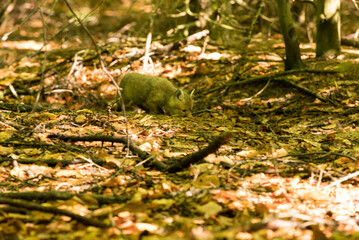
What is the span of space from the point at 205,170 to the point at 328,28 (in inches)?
148

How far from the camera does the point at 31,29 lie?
427 inches

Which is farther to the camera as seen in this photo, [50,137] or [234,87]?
[234,87]

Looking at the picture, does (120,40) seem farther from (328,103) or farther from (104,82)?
(328,103)

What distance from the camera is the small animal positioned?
4.24 metres

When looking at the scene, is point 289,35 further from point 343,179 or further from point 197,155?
point 197,155

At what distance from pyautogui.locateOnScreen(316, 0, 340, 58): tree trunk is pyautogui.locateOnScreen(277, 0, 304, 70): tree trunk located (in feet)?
2.09

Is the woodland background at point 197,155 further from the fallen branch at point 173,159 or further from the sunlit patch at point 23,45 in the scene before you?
the sunlit patch at point 23,45

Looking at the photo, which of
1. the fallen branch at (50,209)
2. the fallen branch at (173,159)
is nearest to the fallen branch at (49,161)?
the fallen branch at (173,159)

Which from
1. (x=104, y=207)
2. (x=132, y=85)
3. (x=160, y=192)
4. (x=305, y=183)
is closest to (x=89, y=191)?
(x=104, y=207)

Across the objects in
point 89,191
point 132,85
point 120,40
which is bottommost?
point 89,191

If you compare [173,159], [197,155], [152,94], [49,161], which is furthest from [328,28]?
[49,161]

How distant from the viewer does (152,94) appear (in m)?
4.32

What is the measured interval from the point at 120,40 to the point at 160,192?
18.9ft

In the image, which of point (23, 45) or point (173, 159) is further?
point (23, 45)
